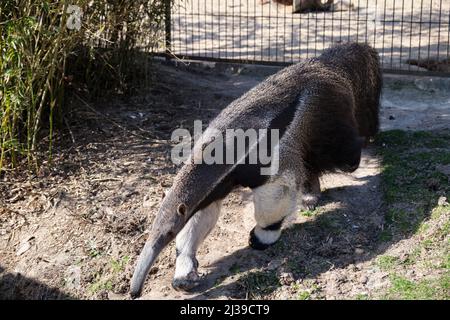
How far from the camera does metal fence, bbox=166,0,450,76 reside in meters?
10.3

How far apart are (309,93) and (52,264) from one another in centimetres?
256

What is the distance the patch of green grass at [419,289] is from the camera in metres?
4.91

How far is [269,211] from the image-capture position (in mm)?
5762

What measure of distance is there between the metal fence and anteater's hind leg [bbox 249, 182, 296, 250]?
4453mm

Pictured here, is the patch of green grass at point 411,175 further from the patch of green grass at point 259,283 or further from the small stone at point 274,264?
the patch of green grass at point 259,283

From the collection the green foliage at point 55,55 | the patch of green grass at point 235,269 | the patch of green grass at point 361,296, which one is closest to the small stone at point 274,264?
the patch of green grass at point 235,269

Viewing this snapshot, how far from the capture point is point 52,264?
6199 mm

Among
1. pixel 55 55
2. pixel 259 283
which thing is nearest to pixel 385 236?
pixel 259 283

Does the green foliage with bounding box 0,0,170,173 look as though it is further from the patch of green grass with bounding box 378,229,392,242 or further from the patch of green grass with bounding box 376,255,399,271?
the patch of green grass with bounding box 376,255,399,271

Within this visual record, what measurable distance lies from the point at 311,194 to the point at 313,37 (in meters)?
5.42

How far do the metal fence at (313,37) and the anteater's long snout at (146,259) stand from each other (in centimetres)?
487

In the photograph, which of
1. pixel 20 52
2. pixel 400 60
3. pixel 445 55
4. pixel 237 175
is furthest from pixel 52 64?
pixel 445 55

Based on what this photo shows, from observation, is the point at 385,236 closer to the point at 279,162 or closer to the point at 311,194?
the point at 311,194

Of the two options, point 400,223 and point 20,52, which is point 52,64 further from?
point 400,223
